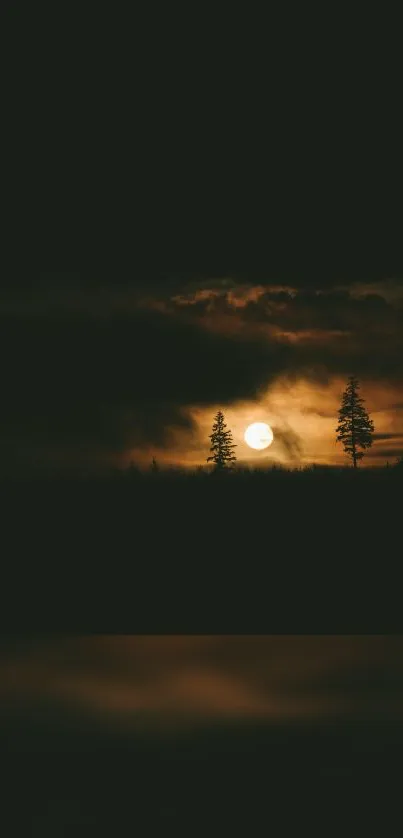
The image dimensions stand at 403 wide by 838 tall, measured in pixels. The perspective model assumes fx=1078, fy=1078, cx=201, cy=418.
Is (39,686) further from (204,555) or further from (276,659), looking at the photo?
(204,555)

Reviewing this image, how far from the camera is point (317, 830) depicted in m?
8.03

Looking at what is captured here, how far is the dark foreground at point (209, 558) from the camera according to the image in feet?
88.3

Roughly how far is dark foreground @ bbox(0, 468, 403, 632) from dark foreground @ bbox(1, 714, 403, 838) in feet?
40.6

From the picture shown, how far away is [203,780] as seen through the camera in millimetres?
9625

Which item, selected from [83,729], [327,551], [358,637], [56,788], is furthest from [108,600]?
[56,788]

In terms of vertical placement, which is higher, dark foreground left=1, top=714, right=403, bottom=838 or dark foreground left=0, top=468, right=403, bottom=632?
dark foreground left=0, top=468, right=403, bottom=632

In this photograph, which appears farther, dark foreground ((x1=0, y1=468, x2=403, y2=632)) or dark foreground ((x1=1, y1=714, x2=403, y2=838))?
dark foreground ((x1=0, y1=468, x2=403, y2=632))

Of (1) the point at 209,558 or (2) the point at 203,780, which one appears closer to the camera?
(2) the point at 203,780

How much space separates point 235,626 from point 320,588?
500cm

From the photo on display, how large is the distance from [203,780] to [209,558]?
23.9 meters

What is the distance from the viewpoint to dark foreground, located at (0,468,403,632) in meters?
26.9

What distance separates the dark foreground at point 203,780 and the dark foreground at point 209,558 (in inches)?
487

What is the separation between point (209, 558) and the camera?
33.5m

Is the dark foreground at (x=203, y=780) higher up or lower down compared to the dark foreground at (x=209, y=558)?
lower down
